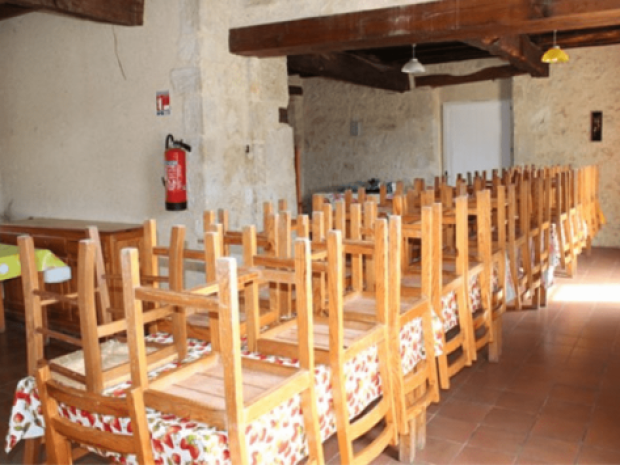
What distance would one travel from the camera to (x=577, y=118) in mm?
8297

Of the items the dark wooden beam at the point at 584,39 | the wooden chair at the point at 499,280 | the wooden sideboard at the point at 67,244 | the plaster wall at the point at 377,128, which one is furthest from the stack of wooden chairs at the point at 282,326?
the plaster wall at the point at 377,128

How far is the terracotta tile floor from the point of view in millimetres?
2789

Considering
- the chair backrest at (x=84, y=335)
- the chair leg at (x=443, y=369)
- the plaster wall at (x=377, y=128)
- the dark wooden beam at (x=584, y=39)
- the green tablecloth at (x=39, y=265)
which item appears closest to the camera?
the chair backrest at (x=84, y=335)

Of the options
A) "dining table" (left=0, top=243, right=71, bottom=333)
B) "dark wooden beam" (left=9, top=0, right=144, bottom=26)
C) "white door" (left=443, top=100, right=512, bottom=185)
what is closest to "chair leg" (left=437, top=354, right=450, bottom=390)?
"dining table" (left=0, top=243, right=71, bottom=333)

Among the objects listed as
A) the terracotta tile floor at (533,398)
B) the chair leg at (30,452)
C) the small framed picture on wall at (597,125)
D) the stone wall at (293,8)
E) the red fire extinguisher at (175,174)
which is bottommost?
the terracotta tile floor at (533,398)

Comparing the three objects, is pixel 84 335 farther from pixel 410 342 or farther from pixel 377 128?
pixel 377 128

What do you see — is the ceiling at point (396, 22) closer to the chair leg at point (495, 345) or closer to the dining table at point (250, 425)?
the chair leg at point (495, 345)

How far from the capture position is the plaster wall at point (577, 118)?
808 centimetres

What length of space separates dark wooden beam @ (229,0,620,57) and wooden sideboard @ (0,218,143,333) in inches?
65.3

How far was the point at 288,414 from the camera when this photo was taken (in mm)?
1813

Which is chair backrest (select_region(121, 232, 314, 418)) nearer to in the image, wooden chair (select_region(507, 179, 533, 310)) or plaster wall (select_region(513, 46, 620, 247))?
wooden chair (select_region(507, 179, 533, 310))

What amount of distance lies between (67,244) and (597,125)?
6745 millimetres

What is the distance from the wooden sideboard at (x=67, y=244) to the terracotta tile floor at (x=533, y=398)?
0.33 meters

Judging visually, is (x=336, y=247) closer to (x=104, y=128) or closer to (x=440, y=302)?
(x=440, y=302)
